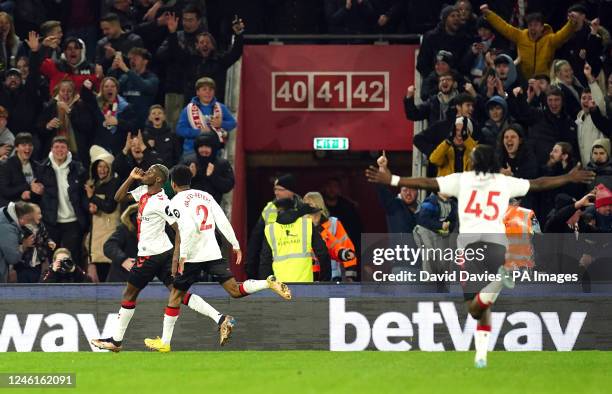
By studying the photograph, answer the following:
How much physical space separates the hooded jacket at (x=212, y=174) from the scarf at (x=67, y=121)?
79.4 inches

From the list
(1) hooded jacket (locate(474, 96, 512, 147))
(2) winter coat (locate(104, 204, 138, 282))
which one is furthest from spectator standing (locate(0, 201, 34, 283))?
(1) hooded jacket (locate(474, 96, 512, 147))

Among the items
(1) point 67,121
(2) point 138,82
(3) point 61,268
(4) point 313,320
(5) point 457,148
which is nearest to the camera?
(4) point 313,320

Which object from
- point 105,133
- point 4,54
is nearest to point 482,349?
point 105,133

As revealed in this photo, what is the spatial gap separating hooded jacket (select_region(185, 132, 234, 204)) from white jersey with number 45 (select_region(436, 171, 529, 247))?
239 inches

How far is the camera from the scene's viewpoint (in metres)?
18.1

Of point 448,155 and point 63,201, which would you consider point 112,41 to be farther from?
point 448,155

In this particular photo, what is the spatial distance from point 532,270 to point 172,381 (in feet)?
20.0

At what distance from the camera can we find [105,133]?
2034cm

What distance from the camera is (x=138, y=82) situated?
68.0ft

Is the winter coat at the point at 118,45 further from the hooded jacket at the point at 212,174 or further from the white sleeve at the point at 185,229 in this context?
the white sleeve at the point at 185,229

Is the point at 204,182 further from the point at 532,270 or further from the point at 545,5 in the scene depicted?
the point at 545,5

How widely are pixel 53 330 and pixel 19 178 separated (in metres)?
2.68

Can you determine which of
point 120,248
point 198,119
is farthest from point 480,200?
point 198,119

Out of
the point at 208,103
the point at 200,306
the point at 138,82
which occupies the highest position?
the point at 138,82
